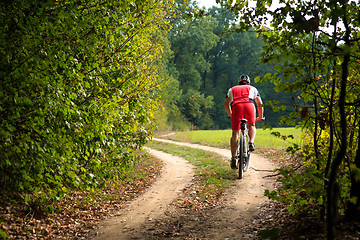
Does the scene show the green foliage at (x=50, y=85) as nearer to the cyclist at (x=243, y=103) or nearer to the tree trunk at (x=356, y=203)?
the cyclist at (x=243, y=103)

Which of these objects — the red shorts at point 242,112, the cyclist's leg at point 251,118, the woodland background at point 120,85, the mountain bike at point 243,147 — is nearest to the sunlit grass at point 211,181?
the mountain bike at point 243,147

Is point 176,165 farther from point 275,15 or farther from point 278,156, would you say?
point 275,15

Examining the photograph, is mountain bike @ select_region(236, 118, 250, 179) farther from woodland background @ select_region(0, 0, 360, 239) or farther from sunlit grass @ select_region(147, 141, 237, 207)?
woodland background @ select_region(0, 0, 360, 239)

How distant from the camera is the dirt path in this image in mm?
5202

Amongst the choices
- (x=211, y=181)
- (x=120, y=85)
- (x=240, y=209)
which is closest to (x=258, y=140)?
(x=211, y=181)

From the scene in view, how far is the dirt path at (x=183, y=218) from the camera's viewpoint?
5.20 meters

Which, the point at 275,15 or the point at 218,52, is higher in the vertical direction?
the point at 218,52

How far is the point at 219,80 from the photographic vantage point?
2303 inches

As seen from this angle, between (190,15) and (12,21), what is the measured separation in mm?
2409

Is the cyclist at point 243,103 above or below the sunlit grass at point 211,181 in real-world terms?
above

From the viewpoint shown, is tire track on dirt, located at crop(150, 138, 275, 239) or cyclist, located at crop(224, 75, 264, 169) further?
cyclist, located at crop(224, 75, 264, 169)

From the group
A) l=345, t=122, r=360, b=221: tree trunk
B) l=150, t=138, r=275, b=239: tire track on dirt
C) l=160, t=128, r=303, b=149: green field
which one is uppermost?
l=345, t=122, r=360, b=221: tree trunk

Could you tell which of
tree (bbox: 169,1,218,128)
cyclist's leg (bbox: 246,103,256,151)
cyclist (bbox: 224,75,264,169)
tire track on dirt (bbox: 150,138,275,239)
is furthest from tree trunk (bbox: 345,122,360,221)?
tree (bbox: 169,1,218,128)

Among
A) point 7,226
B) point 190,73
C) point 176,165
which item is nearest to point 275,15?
point 7,226
